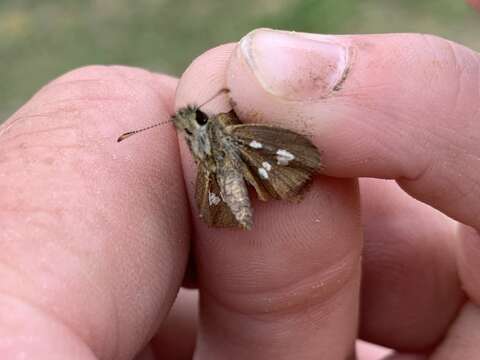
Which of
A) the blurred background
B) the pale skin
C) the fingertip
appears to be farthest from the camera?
the blurred background

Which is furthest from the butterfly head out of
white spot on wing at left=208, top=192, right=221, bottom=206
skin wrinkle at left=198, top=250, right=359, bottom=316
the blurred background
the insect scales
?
the blurred background

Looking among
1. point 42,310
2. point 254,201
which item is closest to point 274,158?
point 254,201

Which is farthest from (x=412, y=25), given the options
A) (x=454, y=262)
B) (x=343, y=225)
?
(x=343, y=225)

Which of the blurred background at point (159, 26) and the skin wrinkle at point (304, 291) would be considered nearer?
the skin wrinkle at point (304, 291)

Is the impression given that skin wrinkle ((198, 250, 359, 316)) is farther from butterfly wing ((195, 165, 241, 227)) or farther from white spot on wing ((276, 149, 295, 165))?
white spot on wing ((276, 149, 295, 165))

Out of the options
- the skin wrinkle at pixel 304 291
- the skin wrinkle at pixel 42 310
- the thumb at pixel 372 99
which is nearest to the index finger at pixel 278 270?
the skin wrinkle at pixel 304 291

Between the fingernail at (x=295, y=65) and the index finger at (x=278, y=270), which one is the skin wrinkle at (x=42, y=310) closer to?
the index finger at (x=278, y=270)

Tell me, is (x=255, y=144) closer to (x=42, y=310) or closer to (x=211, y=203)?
(x=211, y=203)
